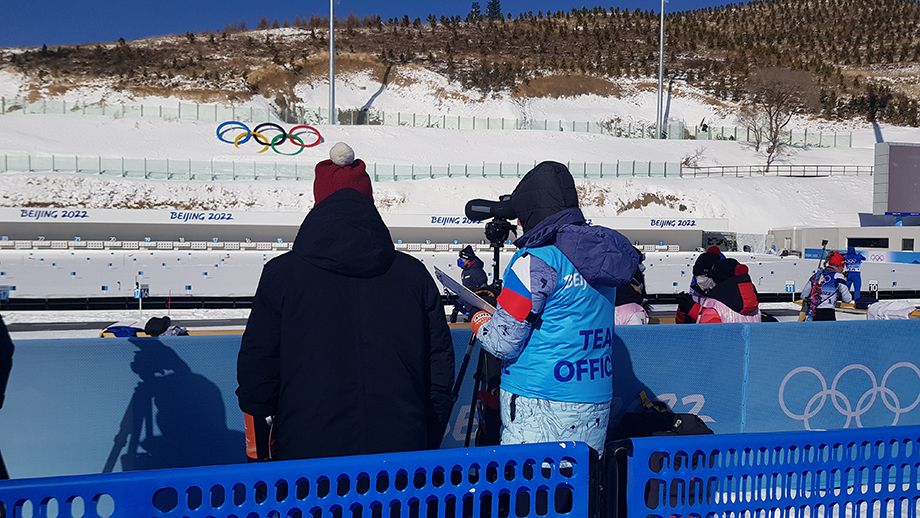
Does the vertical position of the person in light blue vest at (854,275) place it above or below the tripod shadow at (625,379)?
below

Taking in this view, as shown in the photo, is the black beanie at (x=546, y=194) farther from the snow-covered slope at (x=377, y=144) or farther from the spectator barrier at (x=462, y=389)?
the snow-covered slope at (x=377, y=144)

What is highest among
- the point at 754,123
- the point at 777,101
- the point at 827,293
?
the point at 777,101

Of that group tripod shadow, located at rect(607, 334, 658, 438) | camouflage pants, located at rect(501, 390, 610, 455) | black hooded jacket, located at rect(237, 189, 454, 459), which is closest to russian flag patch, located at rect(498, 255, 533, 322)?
camouflage pants, located at rect(501, 390, 610, 455)

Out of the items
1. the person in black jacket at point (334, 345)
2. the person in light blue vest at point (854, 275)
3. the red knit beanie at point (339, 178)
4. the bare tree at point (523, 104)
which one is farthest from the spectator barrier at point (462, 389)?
the bare tree at point (523, 104)

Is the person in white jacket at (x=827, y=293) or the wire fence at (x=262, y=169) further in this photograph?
the wire fence at (x=262, y=169)

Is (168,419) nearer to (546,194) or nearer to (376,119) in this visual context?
(546,194)

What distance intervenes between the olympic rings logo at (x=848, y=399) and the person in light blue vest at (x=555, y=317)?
317 centimetres

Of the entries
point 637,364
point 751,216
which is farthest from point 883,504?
point 751,216

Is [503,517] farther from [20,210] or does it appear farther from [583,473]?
[20,210]

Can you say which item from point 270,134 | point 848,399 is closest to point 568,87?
point 270,134

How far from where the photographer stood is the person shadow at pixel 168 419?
449 centimetres

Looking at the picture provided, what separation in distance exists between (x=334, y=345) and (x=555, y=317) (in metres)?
1.06

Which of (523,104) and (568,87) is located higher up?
(568,87)

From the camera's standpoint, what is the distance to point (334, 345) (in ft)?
8.54
